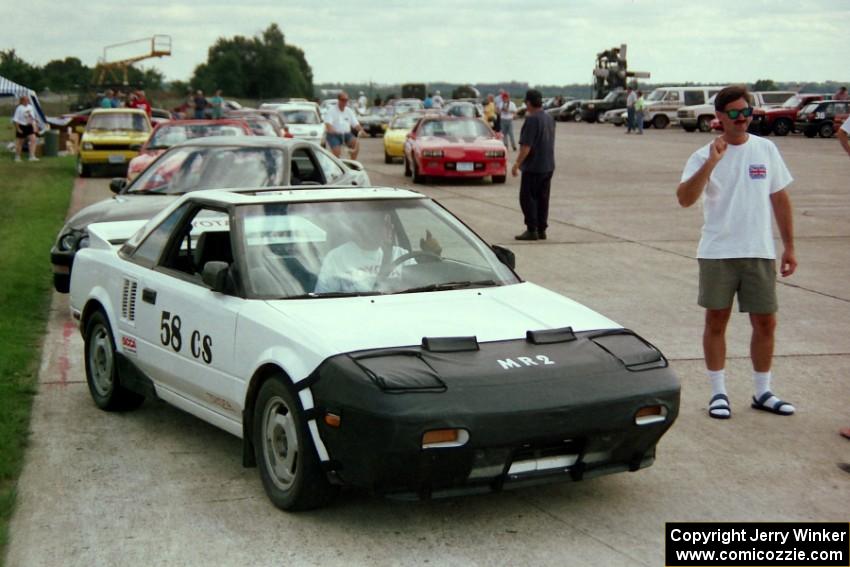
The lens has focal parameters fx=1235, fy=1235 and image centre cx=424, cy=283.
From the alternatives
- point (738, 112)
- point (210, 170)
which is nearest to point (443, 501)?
point (738, 112)

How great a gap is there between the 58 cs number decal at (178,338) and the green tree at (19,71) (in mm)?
91220

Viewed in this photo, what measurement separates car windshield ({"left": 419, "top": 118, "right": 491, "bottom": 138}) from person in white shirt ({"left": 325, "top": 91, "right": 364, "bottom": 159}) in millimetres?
1554

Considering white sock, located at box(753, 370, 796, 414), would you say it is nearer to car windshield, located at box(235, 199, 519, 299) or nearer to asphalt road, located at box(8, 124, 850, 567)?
asphalt road, located at box(8, 124, 850, 567)

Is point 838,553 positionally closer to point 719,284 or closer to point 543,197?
point 719,284

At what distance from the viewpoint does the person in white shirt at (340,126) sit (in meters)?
25.2

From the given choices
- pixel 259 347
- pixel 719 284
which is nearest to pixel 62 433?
pixel 259 347

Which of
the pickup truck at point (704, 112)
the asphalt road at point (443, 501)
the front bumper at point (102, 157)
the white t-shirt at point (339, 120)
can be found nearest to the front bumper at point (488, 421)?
the asphalt road at point (443, 501)

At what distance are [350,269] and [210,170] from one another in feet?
18.5

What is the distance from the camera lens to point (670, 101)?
175 feet

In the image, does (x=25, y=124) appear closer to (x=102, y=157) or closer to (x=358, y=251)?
(x=102, y=157)

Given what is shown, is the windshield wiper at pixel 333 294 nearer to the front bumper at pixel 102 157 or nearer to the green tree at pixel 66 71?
the front bumper at pixel 102 157

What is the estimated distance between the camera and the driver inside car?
5883 mm

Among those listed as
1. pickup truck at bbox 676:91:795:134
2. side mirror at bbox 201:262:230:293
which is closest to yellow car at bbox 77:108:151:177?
side mirror at bbox 201:262:230:293

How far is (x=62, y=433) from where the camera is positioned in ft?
21.6
